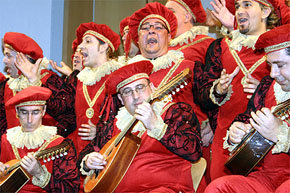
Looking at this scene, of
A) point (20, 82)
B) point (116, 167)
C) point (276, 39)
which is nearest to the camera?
point (276, 39)

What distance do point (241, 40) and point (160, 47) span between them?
72 centimetres

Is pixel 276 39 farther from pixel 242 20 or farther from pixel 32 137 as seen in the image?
pixel 32 137

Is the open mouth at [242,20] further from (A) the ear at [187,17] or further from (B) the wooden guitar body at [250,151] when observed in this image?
(A) the ear at [187,17]

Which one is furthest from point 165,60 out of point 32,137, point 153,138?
point 32,137

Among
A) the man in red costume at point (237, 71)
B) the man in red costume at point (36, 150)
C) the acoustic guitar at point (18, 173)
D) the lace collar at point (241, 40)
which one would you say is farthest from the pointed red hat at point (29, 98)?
the lace collar at point (241, 40)

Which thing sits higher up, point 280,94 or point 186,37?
point 186,37

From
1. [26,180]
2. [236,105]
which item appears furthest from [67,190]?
[236,105]

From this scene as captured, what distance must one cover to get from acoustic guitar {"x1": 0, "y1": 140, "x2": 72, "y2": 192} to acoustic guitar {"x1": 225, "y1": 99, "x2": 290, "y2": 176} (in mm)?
1616

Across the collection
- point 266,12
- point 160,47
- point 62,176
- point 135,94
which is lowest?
point 62,176

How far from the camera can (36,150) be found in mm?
4453

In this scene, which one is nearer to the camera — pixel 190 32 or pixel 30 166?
pixel 30 166

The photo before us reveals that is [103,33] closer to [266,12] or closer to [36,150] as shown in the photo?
[36,150]

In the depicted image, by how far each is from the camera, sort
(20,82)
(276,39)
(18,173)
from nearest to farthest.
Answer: (276,39)
(18,173)
(20,82)

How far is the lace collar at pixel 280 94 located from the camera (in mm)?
3268
